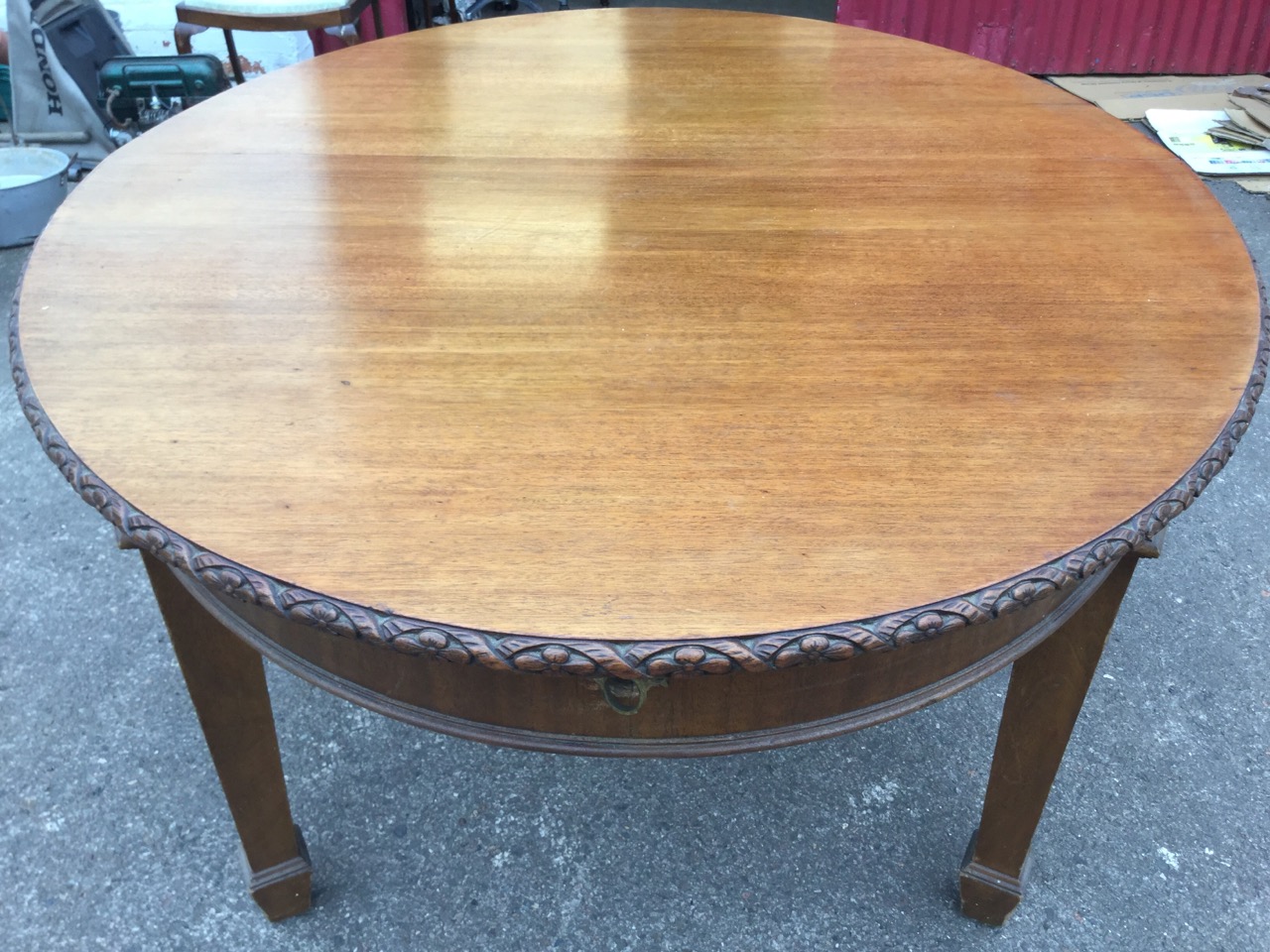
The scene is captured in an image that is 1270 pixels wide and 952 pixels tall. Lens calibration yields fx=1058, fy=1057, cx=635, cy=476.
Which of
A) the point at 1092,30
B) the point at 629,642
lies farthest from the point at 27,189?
the point at 1092,30

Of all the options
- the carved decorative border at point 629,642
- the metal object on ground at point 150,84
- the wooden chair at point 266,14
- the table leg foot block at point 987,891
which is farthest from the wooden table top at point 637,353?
the metal object on ground at point 150,84

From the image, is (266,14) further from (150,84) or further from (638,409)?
(638,409)

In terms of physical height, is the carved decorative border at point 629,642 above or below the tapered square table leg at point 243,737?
above

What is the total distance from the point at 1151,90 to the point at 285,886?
3676mm

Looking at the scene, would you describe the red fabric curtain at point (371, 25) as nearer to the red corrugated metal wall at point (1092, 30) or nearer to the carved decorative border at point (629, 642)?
Answer: the red corrugated metal wall at point (1092, 30)

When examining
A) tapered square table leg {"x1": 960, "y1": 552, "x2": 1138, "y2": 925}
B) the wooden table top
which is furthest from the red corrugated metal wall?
tapered square table leg {"x1": 960, "y1": 552, "x2": 1138, "y2": 925}

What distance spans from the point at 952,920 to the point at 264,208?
1.17 meters

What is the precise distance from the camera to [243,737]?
3.74 feet

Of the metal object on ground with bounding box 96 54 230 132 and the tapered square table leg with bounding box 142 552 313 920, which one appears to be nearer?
the tapered square table leg with bounding box 142 552 313 920

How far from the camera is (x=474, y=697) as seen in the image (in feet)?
2.61

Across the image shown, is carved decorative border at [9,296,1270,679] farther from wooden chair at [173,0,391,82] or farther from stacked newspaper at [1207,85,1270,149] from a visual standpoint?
stacked newspaper at [1207,85,1270,149]

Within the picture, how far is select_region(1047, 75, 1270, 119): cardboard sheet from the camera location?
3.46 m

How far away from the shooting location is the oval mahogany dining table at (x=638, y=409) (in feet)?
2.34

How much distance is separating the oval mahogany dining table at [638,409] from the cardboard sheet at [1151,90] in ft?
7.82
